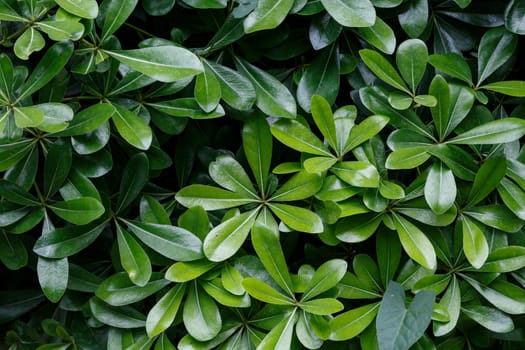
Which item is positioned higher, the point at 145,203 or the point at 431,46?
the point at 431,46

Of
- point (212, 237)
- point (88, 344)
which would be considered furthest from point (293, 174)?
point (88, 344)

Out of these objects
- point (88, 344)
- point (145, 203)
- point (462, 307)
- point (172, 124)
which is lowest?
point (88, 344)

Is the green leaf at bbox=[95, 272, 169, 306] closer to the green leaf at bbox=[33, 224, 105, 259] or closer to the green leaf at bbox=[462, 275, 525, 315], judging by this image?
the green leaf at bbox=[33, 224, 105, 259]

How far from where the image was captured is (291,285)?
1.03 meters

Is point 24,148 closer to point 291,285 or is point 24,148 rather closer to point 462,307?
point 291,285

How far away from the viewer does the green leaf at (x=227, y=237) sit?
1001 mm

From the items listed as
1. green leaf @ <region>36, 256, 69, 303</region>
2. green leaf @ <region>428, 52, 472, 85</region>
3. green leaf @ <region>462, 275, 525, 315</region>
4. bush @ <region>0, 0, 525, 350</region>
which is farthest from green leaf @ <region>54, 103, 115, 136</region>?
green leaf @ <region>462, 275, 525, 315</region>

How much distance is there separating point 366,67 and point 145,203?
0.47 meters

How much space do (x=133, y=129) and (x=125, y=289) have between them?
29 centimetres

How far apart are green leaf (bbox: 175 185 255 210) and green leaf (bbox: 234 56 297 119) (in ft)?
0.52

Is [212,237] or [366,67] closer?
[212,237]

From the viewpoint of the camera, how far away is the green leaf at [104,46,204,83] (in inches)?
36.9

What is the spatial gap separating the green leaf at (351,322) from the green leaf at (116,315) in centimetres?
34

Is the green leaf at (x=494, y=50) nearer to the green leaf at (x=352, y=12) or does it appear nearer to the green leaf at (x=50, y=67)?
the green leaf at (x=352, y=12)
